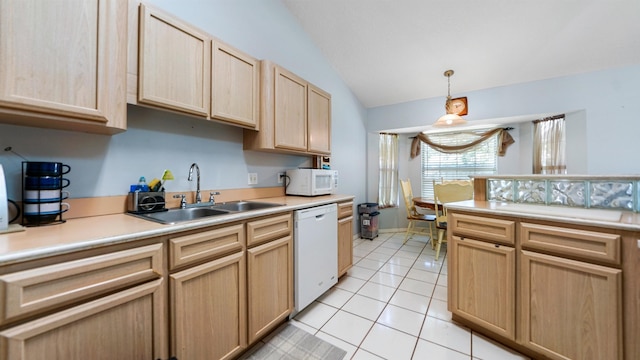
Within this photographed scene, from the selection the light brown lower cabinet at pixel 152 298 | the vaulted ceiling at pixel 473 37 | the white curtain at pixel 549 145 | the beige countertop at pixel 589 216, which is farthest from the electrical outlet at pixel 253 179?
the white curtain at pixel 549 145

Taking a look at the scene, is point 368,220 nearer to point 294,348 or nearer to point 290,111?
point 290,111

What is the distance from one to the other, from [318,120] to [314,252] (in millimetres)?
1520

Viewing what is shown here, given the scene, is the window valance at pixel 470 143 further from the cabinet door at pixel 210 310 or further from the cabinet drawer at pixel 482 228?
the cabinet door at pixel 210 310

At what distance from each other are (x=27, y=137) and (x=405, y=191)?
3980 mm

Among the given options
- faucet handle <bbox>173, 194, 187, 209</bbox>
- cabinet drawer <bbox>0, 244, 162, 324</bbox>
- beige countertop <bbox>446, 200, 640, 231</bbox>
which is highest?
faucet handle <bbox>173, 194, 187, 209</bbox>

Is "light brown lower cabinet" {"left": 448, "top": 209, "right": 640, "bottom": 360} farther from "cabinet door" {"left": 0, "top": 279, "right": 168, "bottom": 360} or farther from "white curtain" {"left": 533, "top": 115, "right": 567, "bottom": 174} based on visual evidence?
"white curtain" {"left": 533, "top": 115, "right": 567, "bottom": 174}

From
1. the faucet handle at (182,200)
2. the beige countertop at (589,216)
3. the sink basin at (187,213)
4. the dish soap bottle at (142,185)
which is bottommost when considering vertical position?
the sink basin at (187,213)

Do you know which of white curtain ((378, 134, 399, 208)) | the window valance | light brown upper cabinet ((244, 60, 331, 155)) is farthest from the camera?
white curtain ((378, 134, 399, 208))

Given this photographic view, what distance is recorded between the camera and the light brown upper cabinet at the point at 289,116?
2.07 m

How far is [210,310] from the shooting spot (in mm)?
1236

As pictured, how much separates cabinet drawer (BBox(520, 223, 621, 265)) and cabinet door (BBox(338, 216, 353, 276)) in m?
1.43

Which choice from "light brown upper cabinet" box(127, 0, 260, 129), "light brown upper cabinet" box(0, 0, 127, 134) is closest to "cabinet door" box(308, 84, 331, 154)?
"light brown upper cabinet" box(127, 0, 260, 129)

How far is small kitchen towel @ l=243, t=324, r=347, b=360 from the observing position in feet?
4.81

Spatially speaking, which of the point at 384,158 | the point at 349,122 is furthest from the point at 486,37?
the point at 384,158
